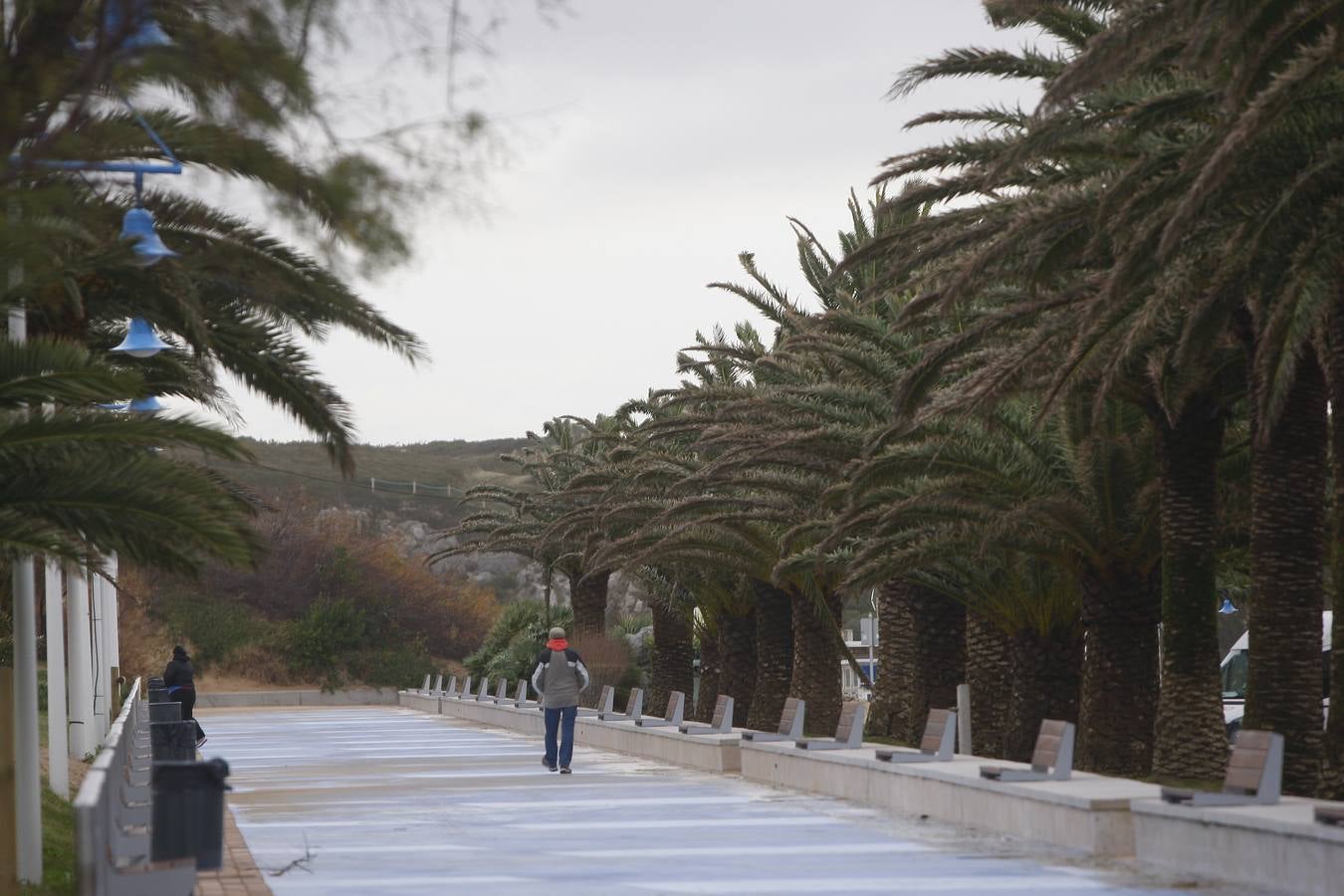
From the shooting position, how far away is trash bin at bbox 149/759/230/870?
980 centimetres

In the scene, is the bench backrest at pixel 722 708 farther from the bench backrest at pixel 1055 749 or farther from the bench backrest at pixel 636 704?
the bench backrest at pixel 1055 749

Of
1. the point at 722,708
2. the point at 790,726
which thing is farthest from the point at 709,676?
the point at 790,726

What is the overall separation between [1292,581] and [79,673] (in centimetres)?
1464

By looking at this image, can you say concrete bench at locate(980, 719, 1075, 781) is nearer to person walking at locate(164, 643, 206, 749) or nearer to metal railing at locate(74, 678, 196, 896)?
metal railing at locate(74, 678, 196, 896)

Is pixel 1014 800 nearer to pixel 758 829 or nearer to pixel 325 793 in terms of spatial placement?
Answer: pixel 758 829

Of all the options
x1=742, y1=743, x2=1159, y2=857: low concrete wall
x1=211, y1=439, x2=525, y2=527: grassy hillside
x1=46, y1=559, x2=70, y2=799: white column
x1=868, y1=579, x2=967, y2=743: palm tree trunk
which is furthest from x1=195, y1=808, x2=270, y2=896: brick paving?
x1=211, y1=439, x2=525, y2=527: grassy hillside

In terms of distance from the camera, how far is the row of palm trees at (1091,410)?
12.9 m

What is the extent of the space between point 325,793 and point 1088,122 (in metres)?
11.3

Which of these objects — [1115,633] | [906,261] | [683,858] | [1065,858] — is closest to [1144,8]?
[906,261]

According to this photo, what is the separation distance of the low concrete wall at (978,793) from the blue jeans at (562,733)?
2997 mm

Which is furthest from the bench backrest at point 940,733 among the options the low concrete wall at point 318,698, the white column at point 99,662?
the low concrete wall at point 318,698

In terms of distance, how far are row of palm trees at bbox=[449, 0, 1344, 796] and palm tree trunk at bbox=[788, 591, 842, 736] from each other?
0.04 m

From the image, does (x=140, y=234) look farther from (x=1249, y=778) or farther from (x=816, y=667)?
(x=816, y=667)

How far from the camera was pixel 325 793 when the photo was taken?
819 inches
